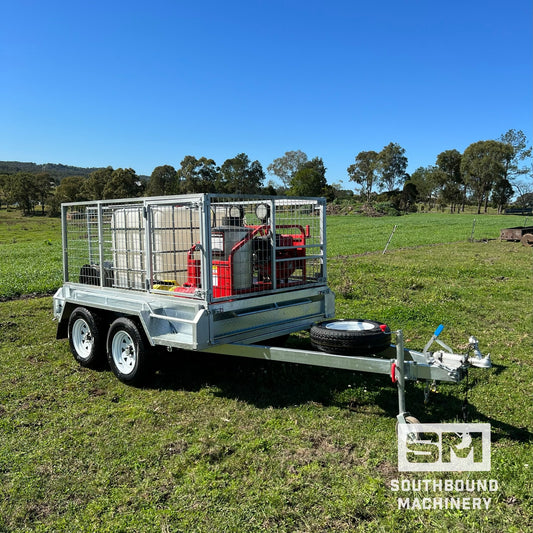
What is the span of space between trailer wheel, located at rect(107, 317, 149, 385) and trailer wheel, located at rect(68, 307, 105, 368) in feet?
1.45

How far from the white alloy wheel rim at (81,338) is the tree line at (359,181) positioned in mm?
73744

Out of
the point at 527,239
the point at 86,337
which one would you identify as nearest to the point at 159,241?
the point at 86,337

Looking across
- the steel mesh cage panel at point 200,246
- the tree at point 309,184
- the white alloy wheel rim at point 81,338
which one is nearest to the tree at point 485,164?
the tree at point 309,184

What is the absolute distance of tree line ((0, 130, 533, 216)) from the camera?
83062mm

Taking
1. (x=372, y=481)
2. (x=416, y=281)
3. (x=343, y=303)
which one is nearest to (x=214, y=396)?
(x=372, y=481)

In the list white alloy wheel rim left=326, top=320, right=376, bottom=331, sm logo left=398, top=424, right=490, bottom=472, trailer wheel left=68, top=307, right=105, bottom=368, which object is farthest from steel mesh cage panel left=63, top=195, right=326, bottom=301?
sm logo left=398, top=424, right=490, bottom=472

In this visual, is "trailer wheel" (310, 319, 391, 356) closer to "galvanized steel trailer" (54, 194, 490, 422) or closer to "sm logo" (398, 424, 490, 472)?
"galvanized steel trailer" (54, 194, 490, 422)

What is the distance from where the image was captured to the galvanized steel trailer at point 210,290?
16.9 feet

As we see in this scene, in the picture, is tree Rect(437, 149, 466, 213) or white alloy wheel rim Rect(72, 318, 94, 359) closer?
white alloy wheel rim Rect(72, 318, 94, 359)

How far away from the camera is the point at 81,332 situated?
292 inches

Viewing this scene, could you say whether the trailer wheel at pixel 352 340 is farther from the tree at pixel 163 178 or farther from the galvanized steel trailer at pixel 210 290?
the tree at pixel 163 178

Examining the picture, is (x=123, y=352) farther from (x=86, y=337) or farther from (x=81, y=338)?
(x=81, y=338)

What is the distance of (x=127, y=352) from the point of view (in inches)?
255

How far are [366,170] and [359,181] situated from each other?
293cm
